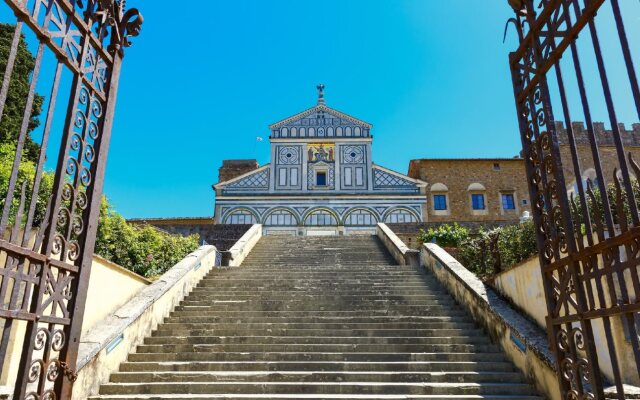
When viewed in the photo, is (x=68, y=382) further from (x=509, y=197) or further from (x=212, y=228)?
(x=509, y=197)

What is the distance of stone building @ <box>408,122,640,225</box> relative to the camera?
3173 cm

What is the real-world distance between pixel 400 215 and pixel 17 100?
2067cm

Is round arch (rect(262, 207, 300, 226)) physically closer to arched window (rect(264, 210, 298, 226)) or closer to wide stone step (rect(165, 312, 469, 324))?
arched window (rect(264, 210, 298, 226))

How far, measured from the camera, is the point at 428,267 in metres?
11.2

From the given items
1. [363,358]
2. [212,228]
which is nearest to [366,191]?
[212,228]

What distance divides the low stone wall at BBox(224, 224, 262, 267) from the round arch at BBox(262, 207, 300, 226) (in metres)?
10.7

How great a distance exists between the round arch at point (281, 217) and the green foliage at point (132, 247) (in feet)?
53.6

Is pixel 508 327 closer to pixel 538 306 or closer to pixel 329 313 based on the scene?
pixel 538 306

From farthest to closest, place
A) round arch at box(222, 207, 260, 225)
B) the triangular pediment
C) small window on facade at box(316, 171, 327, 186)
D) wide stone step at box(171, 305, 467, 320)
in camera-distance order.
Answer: the triangular pediment, small window on facade at box(316, 171, 327, 186), round arch at box(222, 207, 260, 225), wide stone step at box(171, 305, 467, 320)

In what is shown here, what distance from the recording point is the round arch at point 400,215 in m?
29.5

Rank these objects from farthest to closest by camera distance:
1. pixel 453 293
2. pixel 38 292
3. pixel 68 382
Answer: pixel 453 293 → pixel 68 382 → pixel 38 292

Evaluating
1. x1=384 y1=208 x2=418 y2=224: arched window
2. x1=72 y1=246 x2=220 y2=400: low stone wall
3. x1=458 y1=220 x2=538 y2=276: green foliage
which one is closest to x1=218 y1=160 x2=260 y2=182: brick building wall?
x1=384 y1=208 x2=418 y2=224: arched window

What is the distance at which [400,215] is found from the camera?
97.9 ft

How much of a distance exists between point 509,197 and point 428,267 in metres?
23.4
